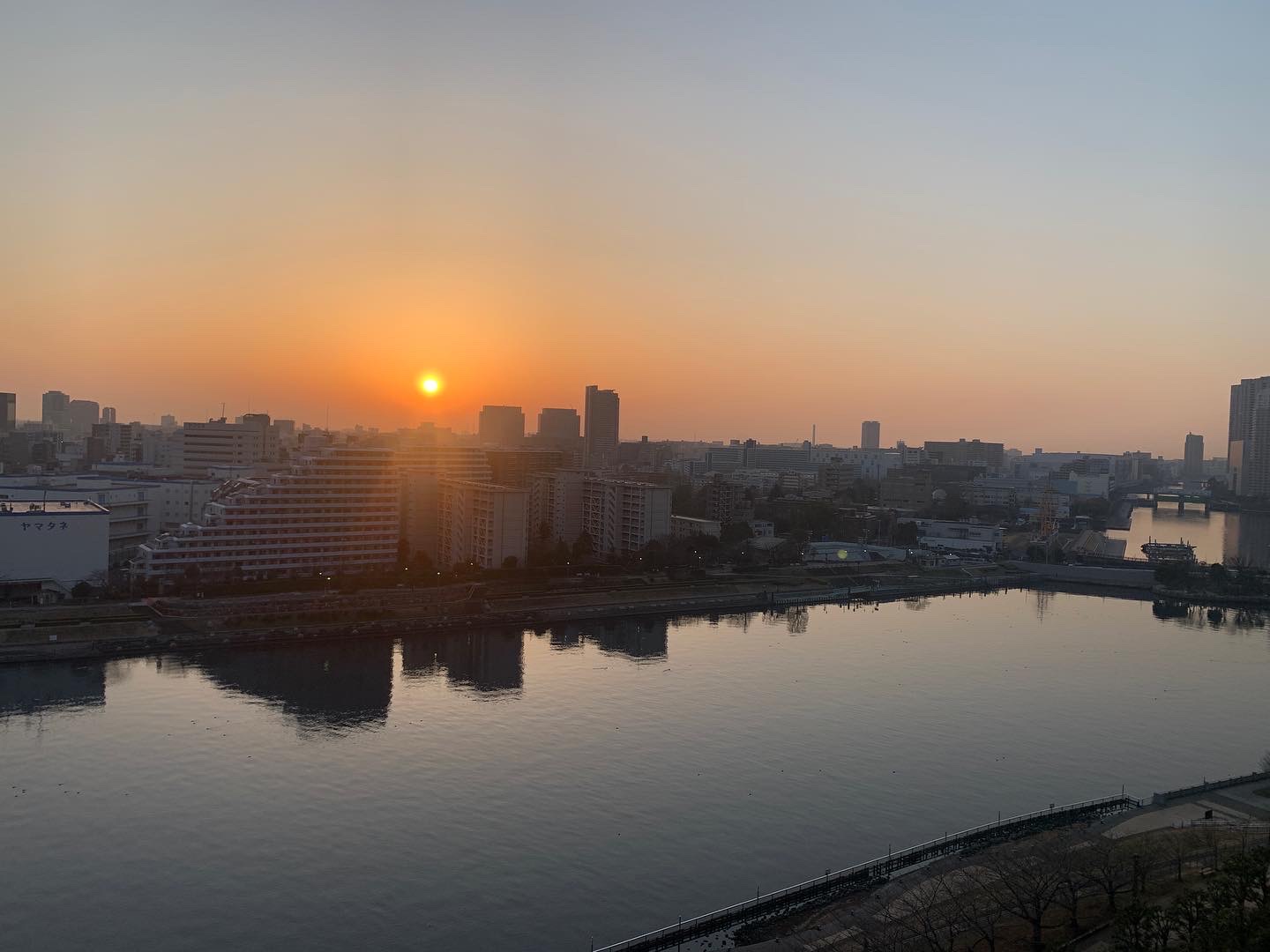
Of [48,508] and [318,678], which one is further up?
[48,508]

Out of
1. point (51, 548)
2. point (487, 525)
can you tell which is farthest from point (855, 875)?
point (487, 525)

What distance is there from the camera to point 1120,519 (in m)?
29.5

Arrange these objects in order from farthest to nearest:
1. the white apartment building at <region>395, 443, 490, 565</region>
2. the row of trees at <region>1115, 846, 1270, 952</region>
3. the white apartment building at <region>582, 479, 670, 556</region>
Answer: the white apartment building at <region>582, 479, 670, 556</region>
the white apartment building at <region>395, 443, 490, 565</region>
the row of trees at <region>1115, 846, 1270, 952</region>

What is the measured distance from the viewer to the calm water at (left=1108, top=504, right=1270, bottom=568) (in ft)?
66.5

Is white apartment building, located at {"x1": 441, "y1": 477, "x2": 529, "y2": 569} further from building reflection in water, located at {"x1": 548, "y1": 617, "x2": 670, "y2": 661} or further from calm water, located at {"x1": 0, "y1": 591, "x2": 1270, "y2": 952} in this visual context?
calm water, located at {"x1": 0, "y1": 591, "x2": 1270, "y2": 952}

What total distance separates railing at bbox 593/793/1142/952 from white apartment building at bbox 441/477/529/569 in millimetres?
8216

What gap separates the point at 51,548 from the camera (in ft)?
31.7

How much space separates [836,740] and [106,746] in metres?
4.45

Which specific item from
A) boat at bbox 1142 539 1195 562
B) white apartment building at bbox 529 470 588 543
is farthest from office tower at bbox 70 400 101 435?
boat at bbox 1142 539 1195 562

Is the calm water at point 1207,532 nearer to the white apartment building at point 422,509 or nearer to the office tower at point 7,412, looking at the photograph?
the white apartment building at point 422,509

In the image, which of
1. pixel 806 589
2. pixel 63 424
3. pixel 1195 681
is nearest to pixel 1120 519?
pixel 806 589

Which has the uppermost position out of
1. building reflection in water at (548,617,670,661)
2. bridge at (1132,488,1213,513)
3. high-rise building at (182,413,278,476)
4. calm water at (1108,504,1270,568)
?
high-rise building at (182,413,278,476)

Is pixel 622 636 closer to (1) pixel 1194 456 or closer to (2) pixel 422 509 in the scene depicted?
(2) pixel 422 509

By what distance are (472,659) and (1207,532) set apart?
2379 centimetres
